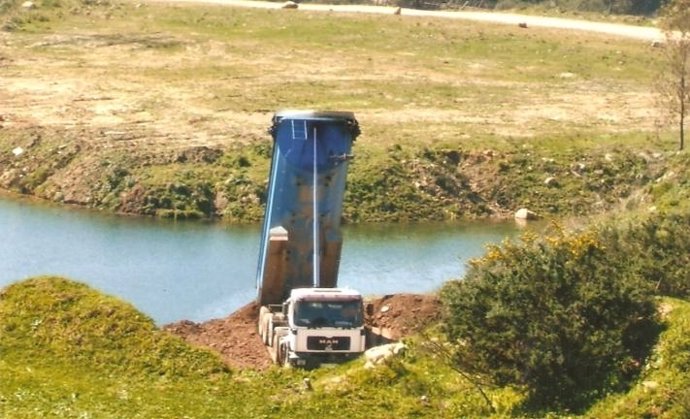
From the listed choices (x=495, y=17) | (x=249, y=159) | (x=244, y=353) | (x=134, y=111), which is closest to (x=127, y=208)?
(x=249, y=159)

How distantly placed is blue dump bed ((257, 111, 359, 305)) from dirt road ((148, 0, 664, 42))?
38882mm

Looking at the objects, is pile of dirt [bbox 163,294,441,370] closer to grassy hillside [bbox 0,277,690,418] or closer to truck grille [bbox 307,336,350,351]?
truck grille [bbox 307,336,350,351]

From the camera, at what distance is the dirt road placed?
72375 mm

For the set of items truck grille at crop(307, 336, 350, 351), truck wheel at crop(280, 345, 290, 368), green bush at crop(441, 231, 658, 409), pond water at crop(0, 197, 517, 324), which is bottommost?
pond water at crop(0, 197, 517, 324)

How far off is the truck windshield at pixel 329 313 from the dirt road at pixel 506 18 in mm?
43513

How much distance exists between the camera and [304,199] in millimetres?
32250

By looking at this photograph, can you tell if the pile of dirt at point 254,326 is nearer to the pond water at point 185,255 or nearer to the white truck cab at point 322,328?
the white truck cab at point 322,328

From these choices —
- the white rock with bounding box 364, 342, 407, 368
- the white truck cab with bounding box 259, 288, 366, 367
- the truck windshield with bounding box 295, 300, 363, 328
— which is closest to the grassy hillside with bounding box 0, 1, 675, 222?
the white truck cab with bounding box 259, 288, 366, 367

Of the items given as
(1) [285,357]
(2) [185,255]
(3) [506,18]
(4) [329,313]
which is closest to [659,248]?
(4) [329,313]

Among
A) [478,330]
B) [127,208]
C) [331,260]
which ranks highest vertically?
[478,330]

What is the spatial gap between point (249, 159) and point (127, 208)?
4474 mm

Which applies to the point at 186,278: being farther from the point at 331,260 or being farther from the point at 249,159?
the point at 249,159

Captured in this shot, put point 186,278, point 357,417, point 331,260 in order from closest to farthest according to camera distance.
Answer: point 357,417 → point 331,260 → point 186,278

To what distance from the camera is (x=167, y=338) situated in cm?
2653
